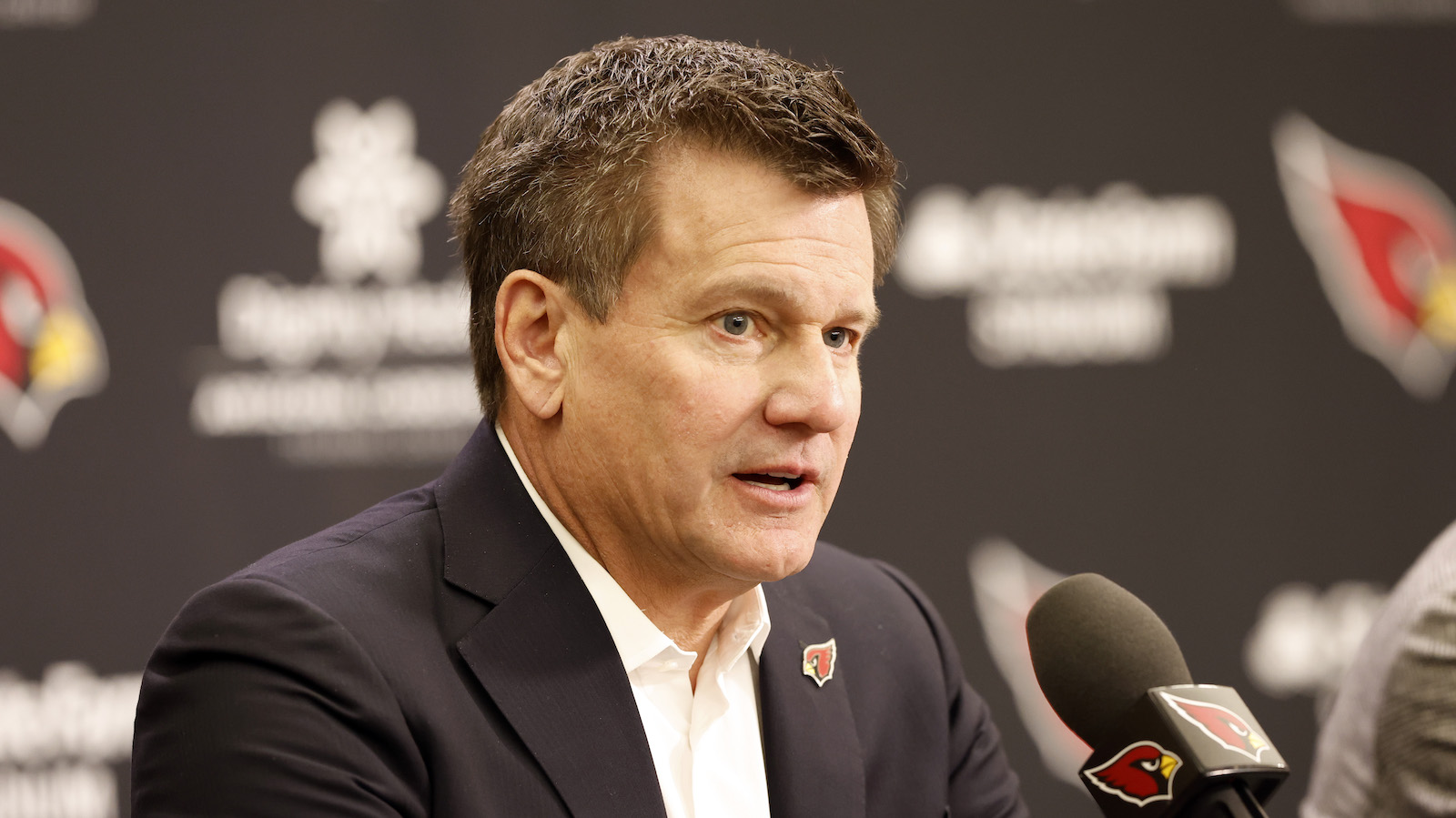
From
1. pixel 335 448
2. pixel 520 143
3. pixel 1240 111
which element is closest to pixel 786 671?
pixel 520 143

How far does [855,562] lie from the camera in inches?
87.4

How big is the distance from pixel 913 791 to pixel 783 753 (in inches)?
9.8

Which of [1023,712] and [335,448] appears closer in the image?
[335,448]

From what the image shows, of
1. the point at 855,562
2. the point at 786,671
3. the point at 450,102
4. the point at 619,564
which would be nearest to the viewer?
the point at 619,564

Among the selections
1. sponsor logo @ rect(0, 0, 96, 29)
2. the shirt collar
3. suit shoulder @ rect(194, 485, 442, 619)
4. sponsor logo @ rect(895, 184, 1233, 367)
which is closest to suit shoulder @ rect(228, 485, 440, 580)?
suit shoulder @ rect(194, 485, 442, 619)

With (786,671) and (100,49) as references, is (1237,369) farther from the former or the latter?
(100,49)

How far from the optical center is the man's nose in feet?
5.38

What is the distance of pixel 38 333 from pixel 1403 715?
2.73 meters

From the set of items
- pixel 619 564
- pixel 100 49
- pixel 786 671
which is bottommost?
pixel 786 671

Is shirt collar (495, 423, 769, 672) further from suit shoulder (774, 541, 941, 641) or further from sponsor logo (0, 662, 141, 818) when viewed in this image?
sponsor logo (0, 662, 141, 818)

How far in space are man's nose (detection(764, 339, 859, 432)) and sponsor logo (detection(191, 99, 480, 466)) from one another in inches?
61.0

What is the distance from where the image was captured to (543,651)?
5.43ft

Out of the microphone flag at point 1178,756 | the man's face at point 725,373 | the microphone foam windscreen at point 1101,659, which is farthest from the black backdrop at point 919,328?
the microphone flag at point 1178,756

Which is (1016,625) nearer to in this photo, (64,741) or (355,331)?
(355,331)
